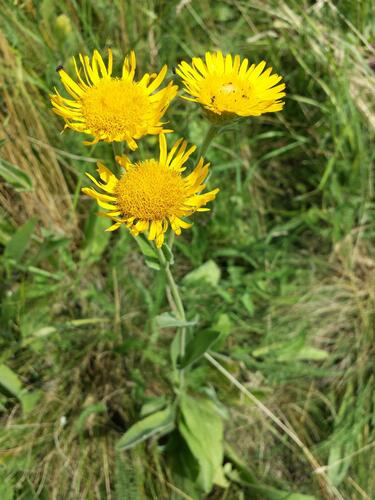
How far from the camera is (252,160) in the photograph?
2152mm

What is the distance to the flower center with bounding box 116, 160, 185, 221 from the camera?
106 centimetres

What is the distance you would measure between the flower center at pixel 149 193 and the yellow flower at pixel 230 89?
0.55 feet

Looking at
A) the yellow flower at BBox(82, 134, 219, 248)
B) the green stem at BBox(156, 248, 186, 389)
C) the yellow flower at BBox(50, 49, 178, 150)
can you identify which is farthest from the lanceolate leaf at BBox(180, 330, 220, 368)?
the yellow flower at BBox(50, 49, 178, 150)

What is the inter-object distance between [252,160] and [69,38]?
0.84 m

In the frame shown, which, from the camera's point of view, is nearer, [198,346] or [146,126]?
[146,126]

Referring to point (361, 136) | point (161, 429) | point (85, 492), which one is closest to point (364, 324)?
point (361, 136)

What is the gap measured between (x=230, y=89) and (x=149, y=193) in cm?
29

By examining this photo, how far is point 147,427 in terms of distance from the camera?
5.09 ft

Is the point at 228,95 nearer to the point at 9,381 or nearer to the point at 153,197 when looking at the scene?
the point at 153,197

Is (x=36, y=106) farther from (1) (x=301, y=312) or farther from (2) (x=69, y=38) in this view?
(1) (x=301, y=312)

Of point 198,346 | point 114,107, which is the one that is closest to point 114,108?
point 114,107

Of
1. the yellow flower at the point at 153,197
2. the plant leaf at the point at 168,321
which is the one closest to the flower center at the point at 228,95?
the yellow flower at the point at 153,197

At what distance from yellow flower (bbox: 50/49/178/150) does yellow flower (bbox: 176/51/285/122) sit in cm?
8

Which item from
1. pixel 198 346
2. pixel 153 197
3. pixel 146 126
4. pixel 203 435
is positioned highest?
pixel 146 126
